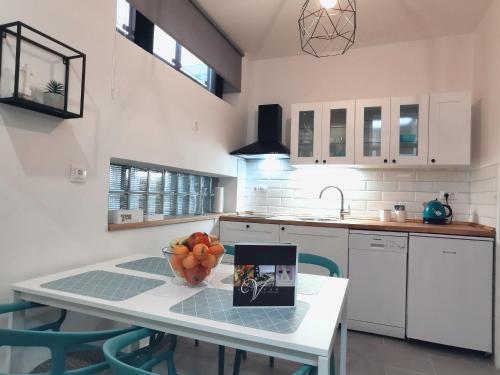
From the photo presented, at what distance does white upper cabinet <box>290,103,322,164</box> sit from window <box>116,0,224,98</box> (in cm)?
108

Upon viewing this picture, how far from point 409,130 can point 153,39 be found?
2.31 meters

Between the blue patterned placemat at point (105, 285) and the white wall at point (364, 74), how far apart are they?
8.64 feet

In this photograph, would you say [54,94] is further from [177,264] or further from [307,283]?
[307,283]

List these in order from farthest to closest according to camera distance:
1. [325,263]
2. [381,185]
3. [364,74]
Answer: [364,74]
[381,185]
[325,263]

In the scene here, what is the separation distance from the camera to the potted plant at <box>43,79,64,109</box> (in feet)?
4.84

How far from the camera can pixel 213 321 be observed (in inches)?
Answer: 40.0

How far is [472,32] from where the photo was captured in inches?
119

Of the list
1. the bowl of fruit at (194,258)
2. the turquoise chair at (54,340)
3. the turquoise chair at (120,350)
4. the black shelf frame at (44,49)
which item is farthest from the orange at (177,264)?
the black shelf frame at (44,49)

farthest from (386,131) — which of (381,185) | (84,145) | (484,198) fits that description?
(84,145)

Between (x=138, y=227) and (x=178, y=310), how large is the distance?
1.16 meters

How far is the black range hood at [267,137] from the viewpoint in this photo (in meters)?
3.33

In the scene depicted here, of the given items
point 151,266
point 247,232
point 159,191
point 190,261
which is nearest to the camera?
point 190,261

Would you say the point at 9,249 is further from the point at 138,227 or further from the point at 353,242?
the point at 353,242

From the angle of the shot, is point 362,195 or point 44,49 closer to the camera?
point 44,49
